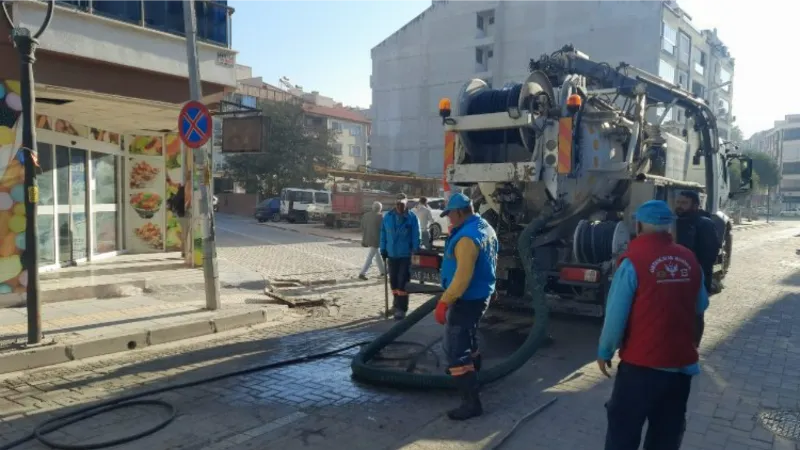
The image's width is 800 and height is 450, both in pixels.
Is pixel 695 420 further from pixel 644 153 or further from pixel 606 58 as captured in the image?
pixel 606 58

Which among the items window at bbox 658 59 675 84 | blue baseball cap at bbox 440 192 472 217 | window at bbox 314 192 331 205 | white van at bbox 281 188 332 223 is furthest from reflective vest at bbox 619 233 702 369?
window at bbox 658 59 675 84

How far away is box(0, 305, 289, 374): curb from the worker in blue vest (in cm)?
393

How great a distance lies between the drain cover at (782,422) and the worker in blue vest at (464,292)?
7.32ft

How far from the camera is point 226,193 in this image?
42.8 m

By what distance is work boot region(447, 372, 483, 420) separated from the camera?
4582 mm

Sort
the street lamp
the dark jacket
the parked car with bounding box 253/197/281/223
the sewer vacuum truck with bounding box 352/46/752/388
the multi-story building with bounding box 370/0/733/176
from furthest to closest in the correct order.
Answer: the multi-story building with bounding box 370/0/733/176
the parked car with bounding box 253/197/281/223
the sewer vacuum truck with bounding box 352/46/752/388
the dark jacket
the street lamp

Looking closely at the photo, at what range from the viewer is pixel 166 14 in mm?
9234

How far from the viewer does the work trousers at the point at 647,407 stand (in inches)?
122

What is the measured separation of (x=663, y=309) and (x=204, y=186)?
22.2ft

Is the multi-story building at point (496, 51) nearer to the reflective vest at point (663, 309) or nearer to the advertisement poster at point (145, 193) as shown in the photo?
the advertisement poster at point (145, 193)

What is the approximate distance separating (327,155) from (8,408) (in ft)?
123

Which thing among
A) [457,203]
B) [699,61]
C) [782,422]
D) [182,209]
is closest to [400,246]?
[457,203]

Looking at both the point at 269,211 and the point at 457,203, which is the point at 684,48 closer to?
the point at 269,211

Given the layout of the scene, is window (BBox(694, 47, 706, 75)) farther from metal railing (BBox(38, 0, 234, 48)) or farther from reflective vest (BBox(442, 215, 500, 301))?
reflective vest (BBox(442, 215, 500, 301))
